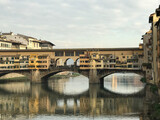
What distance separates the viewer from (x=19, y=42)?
12744cm

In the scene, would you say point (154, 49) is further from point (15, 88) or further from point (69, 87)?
point (15, 88)

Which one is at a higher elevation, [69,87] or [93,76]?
[93,76]

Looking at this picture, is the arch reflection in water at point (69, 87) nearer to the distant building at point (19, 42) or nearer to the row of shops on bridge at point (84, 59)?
the row of shops on bridge at point (84, 59)

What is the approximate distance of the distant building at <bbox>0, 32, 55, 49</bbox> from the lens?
388ft

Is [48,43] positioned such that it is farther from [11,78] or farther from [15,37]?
[11,78]

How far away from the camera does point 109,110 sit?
5047 cm

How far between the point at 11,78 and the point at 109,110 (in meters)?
79.3

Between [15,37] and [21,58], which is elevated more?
[15,37]

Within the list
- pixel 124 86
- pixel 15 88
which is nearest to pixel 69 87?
pixel 15 88

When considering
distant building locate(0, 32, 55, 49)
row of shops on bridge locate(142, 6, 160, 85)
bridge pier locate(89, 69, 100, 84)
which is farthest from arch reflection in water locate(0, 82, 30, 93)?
row of shops on bridge locate(142, 6, 160, 85)

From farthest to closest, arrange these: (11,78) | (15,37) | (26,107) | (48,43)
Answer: (48,43)
(15,37)
(11,78)
(26,107)

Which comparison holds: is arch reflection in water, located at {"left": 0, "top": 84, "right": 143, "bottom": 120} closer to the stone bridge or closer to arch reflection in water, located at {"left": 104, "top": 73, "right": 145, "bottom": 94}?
arch reflection in water, located at {"left": 104, "top": 73, "right": 145, "bottom": 94}

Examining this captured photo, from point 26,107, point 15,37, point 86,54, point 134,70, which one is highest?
point 15,37

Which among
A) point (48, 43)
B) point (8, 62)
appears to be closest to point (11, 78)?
point (8, 62)
